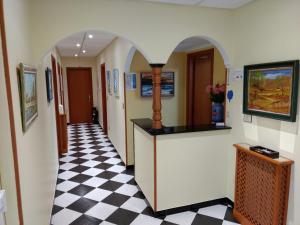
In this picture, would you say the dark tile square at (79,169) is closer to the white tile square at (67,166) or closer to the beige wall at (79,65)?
the white tile square at (67,166)

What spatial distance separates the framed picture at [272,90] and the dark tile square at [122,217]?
1.77m

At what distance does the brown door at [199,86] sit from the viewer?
4191mm

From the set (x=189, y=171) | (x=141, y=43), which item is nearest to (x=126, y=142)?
(x=189, y=171)

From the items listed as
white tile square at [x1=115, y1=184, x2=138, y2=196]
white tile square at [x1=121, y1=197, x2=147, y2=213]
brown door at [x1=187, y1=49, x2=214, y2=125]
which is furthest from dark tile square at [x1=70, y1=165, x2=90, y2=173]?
brown door at [x1=187, y1=49, x2=214, y2=125]

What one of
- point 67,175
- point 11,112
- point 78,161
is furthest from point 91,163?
point 11,112

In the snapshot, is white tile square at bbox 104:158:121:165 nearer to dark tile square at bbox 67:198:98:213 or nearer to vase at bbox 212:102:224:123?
dark tile square at bbox 67:198:98:213

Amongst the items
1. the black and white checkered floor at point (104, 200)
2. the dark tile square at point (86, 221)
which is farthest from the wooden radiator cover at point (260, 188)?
the dark tile square at point (86, 221)

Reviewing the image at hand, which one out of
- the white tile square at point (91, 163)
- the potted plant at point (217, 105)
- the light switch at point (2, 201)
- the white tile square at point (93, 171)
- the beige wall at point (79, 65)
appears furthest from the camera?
the beige wall at point (79, 65)

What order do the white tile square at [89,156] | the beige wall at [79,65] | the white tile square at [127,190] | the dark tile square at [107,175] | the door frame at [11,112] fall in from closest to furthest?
the door frame at [11,112], the white tile square at [127,190], the dark tile square at [107,175], the white tile square at [89,156], the beige wall at [79,65]

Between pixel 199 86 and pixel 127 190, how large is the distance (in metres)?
2.37

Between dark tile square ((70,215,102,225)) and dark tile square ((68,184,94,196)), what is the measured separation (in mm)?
578

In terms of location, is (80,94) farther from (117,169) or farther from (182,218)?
(182,218)

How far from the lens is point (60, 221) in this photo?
2625mm

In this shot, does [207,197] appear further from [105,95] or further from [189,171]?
[105,95]
